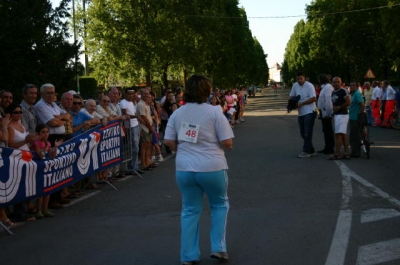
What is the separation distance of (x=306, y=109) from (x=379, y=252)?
892 centimetres

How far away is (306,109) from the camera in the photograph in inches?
580

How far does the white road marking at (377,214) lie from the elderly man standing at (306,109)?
6.39m

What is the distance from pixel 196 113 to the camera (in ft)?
18.3

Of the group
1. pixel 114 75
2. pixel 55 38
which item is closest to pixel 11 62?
pixel 55 38

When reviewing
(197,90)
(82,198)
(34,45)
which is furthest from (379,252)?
(34,45)

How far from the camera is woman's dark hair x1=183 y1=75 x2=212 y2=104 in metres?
5.59

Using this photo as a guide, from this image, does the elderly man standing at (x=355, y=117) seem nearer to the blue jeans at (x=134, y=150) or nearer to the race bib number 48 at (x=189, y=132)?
the blue jeans at (x=134, y=150)

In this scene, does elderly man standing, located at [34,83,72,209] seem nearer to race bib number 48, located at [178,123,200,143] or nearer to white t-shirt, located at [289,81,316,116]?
race bib number 48, located at [178,123,200,143]

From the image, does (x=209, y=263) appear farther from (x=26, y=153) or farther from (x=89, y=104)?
(x=89, y=104)

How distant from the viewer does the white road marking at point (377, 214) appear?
297 inches

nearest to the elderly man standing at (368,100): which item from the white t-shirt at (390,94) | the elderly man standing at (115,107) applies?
the white t-shirt at (390,94)

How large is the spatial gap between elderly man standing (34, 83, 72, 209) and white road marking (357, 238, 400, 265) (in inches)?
197

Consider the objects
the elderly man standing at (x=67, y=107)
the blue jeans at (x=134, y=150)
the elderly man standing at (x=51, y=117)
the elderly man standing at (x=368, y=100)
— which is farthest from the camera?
the elderly man standing at (x=368, y=100)

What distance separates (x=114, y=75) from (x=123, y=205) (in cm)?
3733
